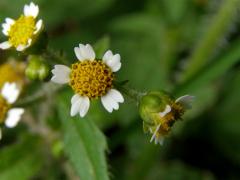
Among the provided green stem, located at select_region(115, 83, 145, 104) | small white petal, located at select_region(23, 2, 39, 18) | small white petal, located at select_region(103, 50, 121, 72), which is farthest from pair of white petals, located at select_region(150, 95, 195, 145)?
small white petal, located at select_region(23, 2, 39, 18)

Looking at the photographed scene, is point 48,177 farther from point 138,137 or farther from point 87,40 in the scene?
point 87,40

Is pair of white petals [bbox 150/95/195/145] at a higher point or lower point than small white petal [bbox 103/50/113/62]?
lower

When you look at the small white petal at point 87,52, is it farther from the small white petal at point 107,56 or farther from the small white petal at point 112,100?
the small white petal at point 112,100

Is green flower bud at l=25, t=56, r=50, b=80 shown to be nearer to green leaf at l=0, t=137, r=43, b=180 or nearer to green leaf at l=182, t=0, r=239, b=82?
green leaf at l=0, t=137, r=43, b=180

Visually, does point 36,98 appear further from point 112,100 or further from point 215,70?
point 215,70

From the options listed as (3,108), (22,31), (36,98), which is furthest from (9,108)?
(22,31)

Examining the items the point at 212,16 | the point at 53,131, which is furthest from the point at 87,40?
the point at 53,131

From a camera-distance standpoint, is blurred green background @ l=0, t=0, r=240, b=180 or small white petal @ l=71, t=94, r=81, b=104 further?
blurred green background @ l=0, t=0, r=240, b=180
